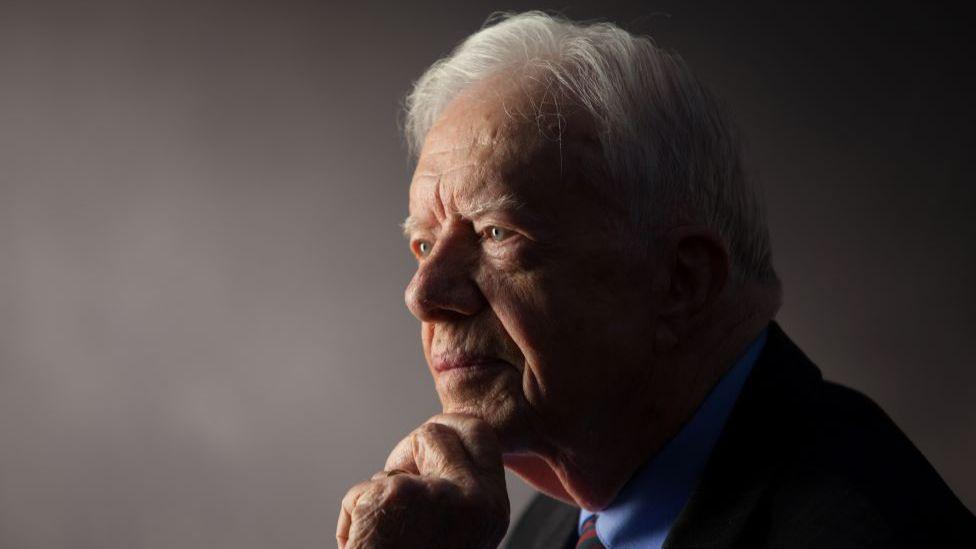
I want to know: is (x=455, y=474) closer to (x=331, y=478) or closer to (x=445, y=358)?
(x=445, y=358)

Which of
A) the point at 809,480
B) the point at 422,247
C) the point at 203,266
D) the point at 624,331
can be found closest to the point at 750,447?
the point at 809,480

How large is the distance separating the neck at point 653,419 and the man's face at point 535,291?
26 mm

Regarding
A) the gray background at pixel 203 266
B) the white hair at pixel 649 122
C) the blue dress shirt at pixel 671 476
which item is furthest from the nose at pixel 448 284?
the gray background at pixel 203 266

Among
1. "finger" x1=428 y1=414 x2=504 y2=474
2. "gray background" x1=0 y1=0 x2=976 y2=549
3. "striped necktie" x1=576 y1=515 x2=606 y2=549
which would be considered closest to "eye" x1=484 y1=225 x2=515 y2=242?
"finger" x1=428 y1=414 x2=504 y2=474

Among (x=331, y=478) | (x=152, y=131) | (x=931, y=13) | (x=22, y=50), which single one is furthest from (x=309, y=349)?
(x=931, y=13)

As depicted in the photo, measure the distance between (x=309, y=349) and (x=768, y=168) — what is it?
4.03 feet

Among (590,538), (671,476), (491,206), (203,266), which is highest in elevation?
Result: (491,206)

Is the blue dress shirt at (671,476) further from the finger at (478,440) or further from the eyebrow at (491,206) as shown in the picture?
the eyebrow at (491,206)

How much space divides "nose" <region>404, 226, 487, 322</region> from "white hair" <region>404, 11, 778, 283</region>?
0.22m

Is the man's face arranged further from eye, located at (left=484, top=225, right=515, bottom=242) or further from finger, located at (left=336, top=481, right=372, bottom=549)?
finger, located at (left=336, top=481, right=372, bottom=549)

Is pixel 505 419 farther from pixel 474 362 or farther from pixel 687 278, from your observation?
pixel 687 278

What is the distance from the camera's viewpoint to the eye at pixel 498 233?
3.87 ft

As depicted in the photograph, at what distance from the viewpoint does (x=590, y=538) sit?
4.47 ft

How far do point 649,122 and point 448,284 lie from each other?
0.35m
